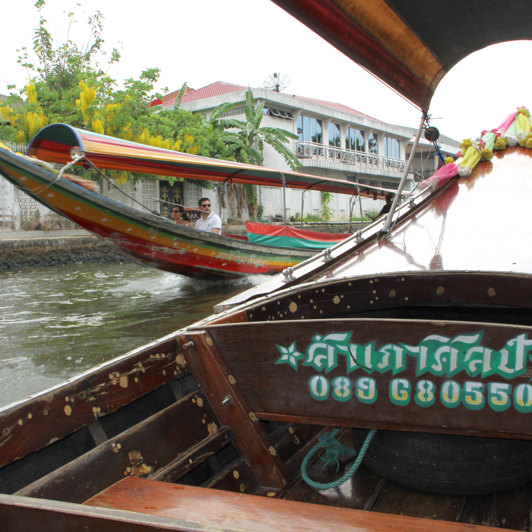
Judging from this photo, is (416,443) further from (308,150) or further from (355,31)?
(308,150)

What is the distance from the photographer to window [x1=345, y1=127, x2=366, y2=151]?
24.9 meters

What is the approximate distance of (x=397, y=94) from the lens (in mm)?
2605

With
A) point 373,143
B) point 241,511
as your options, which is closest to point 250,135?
point 373,143

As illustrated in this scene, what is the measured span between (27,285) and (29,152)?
2.90 metres

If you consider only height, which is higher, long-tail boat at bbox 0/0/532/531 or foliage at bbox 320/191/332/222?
foliage at bbox 320/191/332/222

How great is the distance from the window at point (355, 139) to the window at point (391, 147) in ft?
7.76

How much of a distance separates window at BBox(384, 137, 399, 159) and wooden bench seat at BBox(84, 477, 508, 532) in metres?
28.0

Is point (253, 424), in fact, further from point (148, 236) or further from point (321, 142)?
point (321, 142)

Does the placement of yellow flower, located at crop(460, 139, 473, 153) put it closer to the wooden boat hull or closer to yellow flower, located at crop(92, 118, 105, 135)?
the wooden boat hull

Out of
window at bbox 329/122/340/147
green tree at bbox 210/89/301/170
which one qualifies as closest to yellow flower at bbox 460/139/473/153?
green tree at bbox 210/89/301/170

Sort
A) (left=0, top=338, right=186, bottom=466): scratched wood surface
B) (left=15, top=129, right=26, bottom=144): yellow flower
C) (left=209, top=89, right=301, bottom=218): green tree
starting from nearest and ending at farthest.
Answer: (left=0, top=338, right=186, bottom=466): scratched wood surface → (left=15, top=129, right=26, bottom=144): yellow flower → (left=209, top=89, right=301, bottom=218): green tree

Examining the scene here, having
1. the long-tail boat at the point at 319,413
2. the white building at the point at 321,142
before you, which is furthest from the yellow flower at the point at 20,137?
the long-tail boat at the point at 319,413

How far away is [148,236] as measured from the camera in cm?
705

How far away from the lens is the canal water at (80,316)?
4.00m
